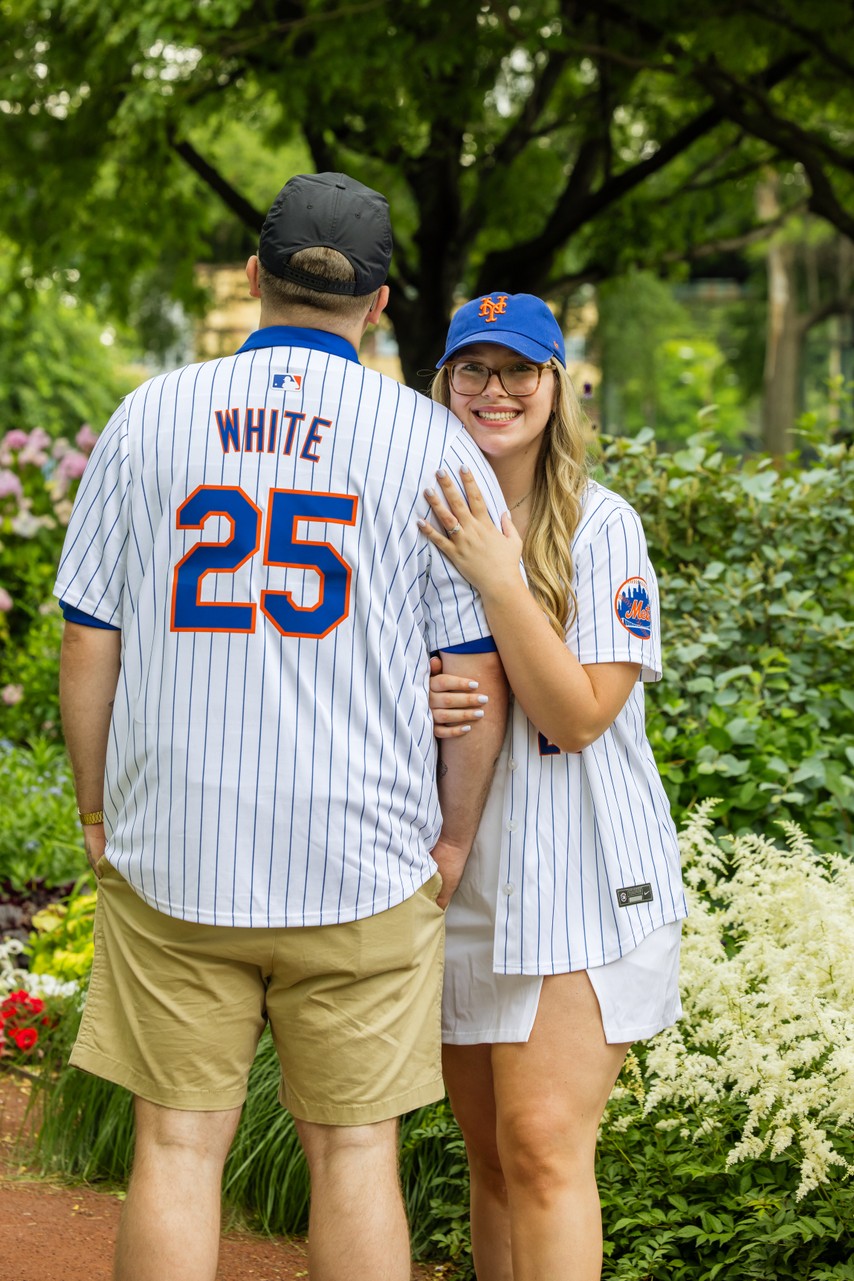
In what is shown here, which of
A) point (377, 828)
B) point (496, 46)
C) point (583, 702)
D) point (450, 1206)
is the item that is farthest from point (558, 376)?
point (496, 46)

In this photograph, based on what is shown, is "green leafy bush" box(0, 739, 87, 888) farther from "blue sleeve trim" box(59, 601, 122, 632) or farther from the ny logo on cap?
the ny logo on cap

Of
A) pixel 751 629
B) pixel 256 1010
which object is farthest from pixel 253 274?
pixel 751 629

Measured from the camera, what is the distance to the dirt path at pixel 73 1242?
10.0 ft

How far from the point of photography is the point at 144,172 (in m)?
9.47

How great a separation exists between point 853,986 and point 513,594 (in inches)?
46.9

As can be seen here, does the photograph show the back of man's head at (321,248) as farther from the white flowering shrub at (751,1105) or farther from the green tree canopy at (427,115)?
the green tree canopy at (427,115)

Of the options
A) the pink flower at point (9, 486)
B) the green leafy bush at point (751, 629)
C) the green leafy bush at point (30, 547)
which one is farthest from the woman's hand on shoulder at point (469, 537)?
the pink flower at point (9, 486)

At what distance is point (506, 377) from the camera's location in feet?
8.14

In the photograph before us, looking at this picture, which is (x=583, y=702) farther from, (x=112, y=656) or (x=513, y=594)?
(x=112, y=656)

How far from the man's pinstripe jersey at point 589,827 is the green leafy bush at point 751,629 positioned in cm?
167

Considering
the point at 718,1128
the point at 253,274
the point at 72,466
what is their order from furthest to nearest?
the point at 72,466
the point at 718,1128
the point at 253,274

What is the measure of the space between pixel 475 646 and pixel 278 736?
393 millimetres

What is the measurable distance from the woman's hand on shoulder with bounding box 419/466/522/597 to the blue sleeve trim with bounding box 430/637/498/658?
0.08 m

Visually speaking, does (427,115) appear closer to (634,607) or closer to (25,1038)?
(25,1038)
